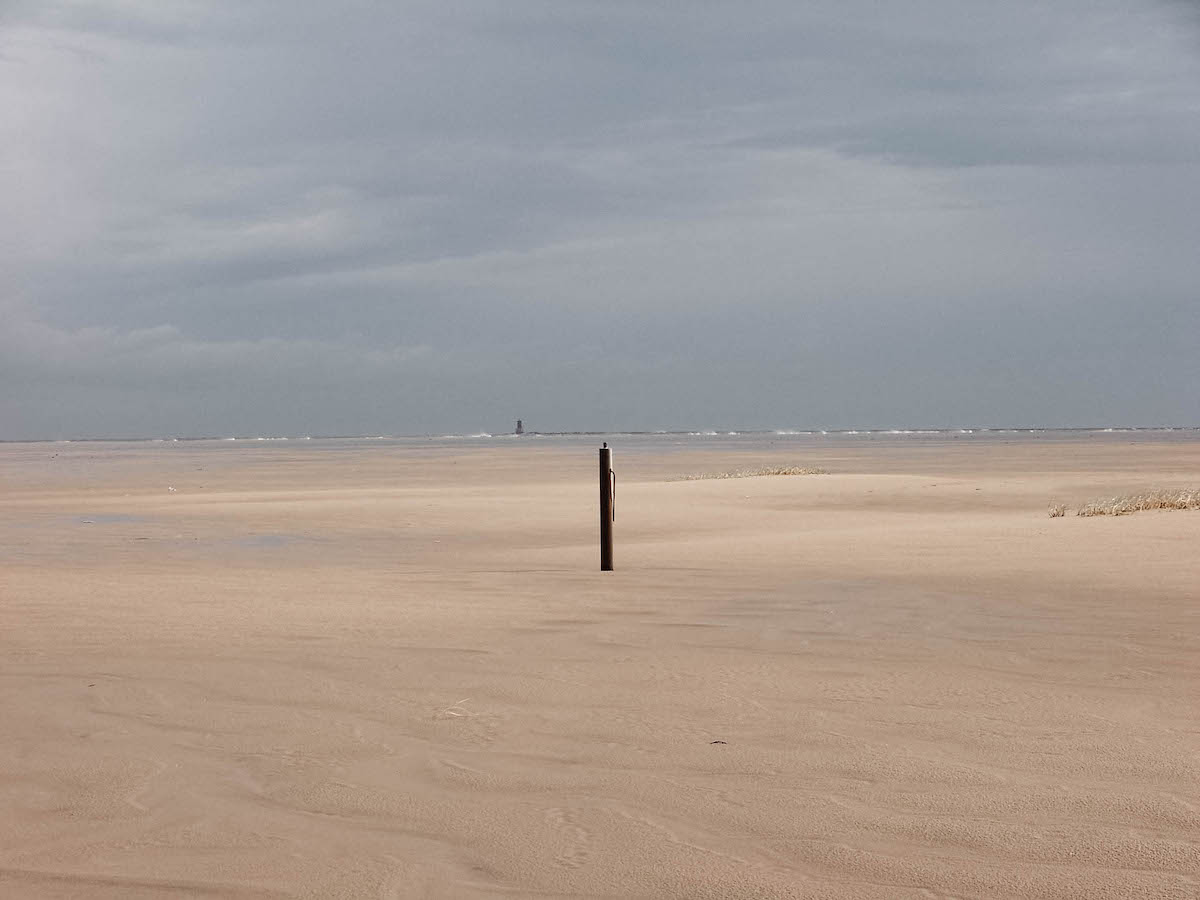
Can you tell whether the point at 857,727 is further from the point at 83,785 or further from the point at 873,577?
the point at 873,577

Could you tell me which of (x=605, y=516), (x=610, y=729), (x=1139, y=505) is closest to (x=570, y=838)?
(x=610, y=729)

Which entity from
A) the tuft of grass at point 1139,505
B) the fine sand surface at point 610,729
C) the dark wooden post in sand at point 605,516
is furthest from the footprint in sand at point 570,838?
the tuft of grass at point 1139,505

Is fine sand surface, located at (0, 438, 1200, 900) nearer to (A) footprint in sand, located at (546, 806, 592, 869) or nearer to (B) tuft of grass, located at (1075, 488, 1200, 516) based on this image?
(A) footprint in sand, located at (546, 806, 592, 869)

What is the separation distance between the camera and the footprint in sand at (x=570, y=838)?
4090 millimetres

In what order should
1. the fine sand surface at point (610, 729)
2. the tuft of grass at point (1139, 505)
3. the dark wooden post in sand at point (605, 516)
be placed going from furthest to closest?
the tuft of grass at point (1139, 505) → the dark wooden post in sand at point (605, 516) → the fine sand surface at point (610, 729)

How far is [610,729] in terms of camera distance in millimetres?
5855

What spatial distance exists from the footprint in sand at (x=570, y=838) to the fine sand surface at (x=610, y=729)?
0.05ft

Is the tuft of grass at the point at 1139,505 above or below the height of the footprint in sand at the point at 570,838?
above

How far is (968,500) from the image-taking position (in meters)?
26.3

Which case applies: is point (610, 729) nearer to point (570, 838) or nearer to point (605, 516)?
point (570, 838)

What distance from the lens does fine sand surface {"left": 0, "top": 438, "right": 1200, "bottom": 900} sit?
4.05 m

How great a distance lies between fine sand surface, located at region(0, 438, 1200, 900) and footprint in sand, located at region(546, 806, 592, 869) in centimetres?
2

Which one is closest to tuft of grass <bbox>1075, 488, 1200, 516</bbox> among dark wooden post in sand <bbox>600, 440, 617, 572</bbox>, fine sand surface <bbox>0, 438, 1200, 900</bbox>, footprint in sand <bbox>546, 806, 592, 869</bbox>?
fine sand surface <bbox>0, 438, 1200, 900</bbox>

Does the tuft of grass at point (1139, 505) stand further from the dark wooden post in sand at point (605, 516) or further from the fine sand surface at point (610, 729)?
the dark wooden post in sand at point (605, 516)
